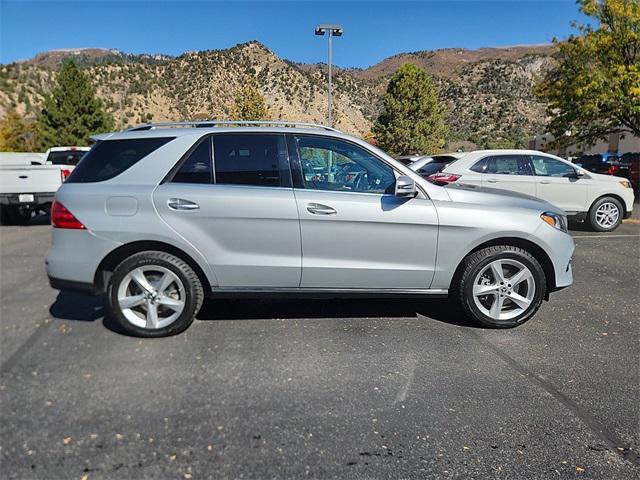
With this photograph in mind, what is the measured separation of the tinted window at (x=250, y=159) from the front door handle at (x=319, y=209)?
0.32 meters

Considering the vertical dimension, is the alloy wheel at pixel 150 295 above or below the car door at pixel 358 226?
below

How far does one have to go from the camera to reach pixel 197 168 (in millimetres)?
3871

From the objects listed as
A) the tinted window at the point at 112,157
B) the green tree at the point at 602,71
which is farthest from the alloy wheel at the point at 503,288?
the green tree at the point at 602,71

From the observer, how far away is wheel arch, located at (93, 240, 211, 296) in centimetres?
376

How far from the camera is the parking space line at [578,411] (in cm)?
243

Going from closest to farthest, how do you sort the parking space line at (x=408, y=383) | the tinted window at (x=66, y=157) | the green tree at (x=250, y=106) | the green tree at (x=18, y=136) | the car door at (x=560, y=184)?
the parking space line at (x=408, y=383)
the car door at (x=560, y=184)
the tinted window at (x=66, y=157)
the green tree at (x=250, y=106)
the green tree at (x=18, y=136)

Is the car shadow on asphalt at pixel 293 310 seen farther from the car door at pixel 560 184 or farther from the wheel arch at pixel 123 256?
the car door at pixel 560 184

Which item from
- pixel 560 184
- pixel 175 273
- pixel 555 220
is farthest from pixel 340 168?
pixel 560 184

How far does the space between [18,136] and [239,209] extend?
36.4 m

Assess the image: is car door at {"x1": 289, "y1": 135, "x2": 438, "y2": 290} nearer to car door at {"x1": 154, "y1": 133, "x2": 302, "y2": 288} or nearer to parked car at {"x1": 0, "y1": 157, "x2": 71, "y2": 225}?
car door at {"x1": 154, "y1": 133, "x2": 302, "y2": 288}

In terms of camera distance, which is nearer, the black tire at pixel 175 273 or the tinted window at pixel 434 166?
the black tire at pixel 175 273

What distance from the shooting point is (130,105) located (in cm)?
5688

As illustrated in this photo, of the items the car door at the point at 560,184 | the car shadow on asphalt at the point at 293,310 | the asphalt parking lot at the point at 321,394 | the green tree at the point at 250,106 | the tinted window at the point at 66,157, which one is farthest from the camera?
the green tree at the point at 250,106

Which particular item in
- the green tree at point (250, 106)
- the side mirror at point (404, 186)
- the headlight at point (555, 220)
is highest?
the green tree at point (250, 106)
